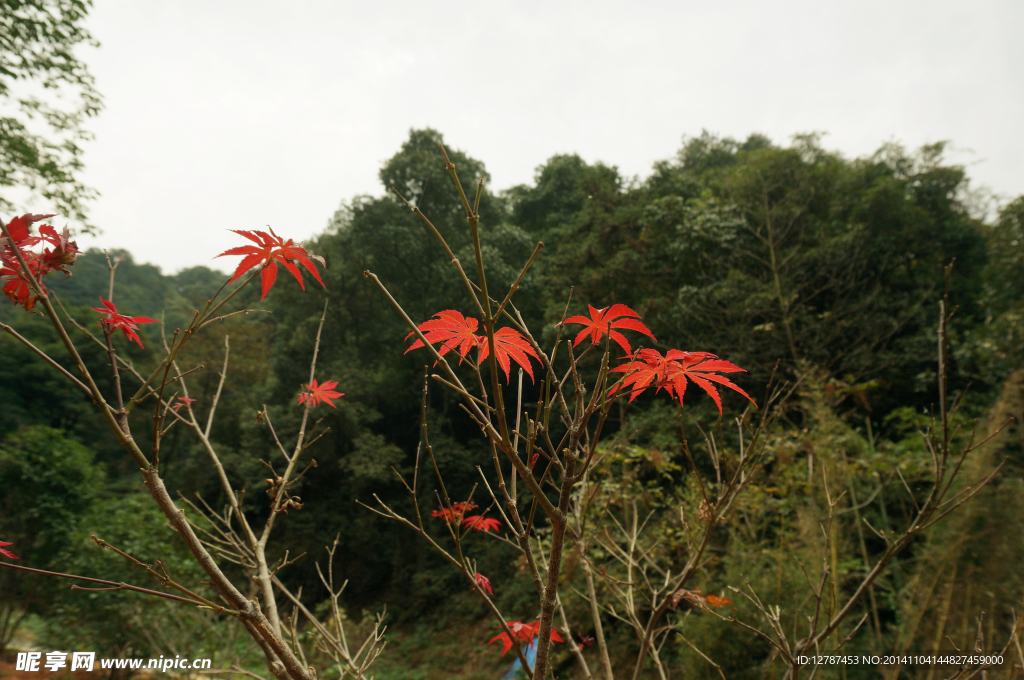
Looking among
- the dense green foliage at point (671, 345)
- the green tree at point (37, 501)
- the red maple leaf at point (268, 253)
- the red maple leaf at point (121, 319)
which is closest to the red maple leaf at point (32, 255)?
the red maple leaf at point (121, 319)

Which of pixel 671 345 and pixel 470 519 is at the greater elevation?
pixel 671 345

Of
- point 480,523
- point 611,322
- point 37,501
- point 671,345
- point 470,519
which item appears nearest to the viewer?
point 611,322

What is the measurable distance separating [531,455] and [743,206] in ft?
21.3

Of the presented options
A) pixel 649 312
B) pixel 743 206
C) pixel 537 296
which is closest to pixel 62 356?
pixel 537 296

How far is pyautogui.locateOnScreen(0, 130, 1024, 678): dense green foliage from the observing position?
3.22 meters

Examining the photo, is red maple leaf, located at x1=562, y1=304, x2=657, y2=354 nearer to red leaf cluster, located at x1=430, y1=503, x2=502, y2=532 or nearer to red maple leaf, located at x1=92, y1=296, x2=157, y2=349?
red leaf cluster, located at x1=430, y1=503, x2=502, y2=532

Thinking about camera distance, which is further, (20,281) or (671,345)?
(671,345)

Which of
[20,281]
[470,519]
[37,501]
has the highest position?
[20,281]

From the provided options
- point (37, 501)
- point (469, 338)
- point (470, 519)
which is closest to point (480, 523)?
point (470, 519)

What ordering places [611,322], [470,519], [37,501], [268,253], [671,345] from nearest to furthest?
[611,322]
[268,253]
[470,519]
[37,501]
[671,345]

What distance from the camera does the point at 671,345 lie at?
553cm

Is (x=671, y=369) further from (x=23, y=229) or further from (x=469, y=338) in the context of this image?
(x=23, y=229)

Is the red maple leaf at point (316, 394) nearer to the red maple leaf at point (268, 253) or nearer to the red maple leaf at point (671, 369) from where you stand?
the red maple leaf at point (268, 253)

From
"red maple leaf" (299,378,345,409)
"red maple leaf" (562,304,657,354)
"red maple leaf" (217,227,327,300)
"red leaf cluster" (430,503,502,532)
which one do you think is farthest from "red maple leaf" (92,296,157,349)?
"red maple leaf" (562,304,657,354)
